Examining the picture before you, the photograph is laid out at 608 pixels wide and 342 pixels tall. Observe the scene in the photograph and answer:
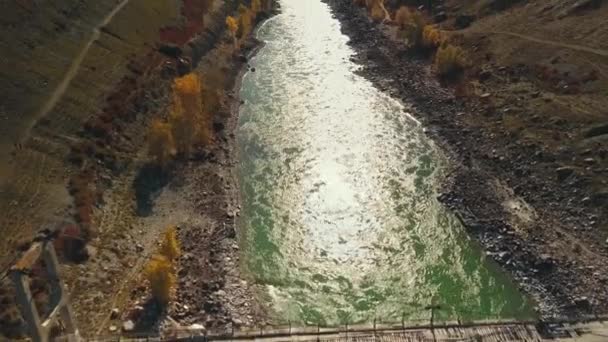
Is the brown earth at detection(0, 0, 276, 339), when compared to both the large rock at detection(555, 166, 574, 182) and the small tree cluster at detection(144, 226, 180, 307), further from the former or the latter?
the large rock at detection(555, 166, 574, 182)

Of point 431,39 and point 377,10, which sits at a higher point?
point 431,39

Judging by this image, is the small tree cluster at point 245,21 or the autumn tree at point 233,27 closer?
the autumn tree at point 233,27

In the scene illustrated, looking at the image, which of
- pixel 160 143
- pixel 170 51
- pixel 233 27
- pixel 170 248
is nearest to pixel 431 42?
pixel 233 27

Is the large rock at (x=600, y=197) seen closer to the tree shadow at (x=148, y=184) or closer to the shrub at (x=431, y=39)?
the tree shadow at (x=148, y=184)

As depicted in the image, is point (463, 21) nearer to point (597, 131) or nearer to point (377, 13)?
point (377, 13)

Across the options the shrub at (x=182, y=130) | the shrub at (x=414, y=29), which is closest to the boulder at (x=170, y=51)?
the shrub at (x=182, y=130)

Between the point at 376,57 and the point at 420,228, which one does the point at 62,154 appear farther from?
the point at 376,57
